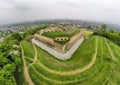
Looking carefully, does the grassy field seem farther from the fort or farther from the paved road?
the fort

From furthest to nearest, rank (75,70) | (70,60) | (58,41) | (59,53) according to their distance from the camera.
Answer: (58,41), (59,53), (70,60), (75,70)

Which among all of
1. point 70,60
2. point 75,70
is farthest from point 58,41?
point 75,70

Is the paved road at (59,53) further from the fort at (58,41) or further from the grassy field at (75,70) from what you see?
the grassy field at (75,70)

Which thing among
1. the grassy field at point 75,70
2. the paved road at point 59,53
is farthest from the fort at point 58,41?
the grassy field at point 75,70

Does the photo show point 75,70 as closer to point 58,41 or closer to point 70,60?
point 70,60

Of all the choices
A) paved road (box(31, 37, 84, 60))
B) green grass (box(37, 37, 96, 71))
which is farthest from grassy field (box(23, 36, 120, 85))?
paved road (box(31, 37, 84, 60))

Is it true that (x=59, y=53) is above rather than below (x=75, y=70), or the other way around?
above

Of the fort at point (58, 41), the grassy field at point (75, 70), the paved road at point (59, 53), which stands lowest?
the grassy field at point (75, 70)

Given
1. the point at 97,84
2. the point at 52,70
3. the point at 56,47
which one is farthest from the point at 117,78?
the point at 56,47

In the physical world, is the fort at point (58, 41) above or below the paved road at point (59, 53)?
above
